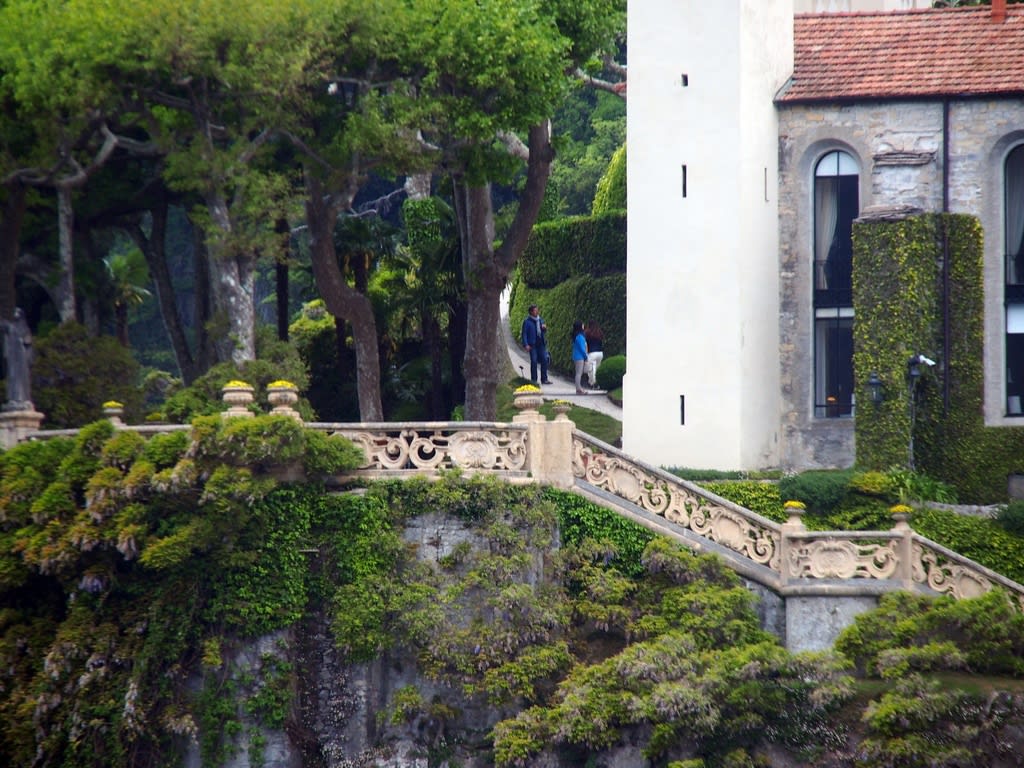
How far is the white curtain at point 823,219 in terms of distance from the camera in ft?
119

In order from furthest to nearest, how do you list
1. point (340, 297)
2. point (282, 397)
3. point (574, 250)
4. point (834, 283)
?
point (574, 250) < point (834, 283) < point (340, 297) < point (282, 397)

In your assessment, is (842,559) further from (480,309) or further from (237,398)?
(480,309)

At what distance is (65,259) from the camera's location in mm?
35531

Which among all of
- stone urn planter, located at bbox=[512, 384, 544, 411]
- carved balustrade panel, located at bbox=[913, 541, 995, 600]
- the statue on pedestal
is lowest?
carved balustrade panel, located at bbox=[913, 541, 995, 600]

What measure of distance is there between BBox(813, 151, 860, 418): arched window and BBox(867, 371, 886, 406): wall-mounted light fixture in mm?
2758

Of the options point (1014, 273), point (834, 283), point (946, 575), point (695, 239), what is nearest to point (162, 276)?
point (695, 239)

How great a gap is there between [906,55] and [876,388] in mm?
7194

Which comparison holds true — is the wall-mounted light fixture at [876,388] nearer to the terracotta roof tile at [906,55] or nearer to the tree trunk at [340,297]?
the terracotta roof tile at [906,55]

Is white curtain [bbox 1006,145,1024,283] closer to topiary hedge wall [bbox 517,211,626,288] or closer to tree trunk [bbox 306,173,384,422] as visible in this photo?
topiary hedge wall [bbox 517,211,626,288]

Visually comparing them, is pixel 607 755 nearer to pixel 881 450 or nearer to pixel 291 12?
pixel 881 450

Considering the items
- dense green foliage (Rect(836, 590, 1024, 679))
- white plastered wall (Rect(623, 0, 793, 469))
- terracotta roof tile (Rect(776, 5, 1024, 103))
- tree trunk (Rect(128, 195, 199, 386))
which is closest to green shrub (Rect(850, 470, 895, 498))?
white plastered wall (Rect(623, 0, 793, 469))

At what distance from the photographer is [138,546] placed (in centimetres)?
2680

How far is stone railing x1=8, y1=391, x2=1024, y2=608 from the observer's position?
91.8ft

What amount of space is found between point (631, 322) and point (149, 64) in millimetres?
9334
